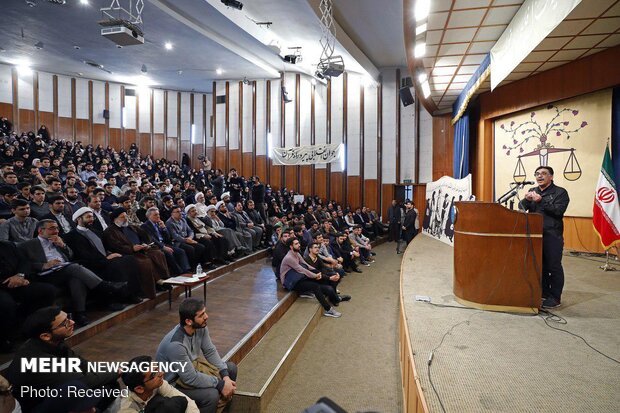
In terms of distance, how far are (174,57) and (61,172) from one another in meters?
5.44

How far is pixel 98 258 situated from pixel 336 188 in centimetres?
917

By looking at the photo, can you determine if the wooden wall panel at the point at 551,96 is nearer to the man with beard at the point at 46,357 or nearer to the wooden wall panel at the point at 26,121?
the man with beard at the point at 46,357

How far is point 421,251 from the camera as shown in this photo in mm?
5961

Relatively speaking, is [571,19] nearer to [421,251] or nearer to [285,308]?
[421,251]

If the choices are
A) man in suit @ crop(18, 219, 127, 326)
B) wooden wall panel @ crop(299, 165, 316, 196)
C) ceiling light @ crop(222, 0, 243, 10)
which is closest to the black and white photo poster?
wooden wall panel @ crop(299, 165, 316, 196)

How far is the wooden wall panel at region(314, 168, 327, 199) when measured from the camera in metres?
12.2

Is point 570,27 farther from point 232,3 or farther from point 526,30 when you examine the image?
point 232,3

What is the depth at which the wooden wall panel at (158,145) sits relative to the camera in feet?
48.0

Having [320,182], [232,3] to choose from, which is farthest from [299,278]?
[320,182]

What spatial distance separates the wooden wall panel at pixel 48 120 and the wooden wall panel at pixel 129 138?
7.44ft

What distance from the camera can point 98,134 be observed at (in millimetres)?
13539

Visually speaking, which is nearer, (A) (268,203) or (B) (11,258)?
(B) (11,258)

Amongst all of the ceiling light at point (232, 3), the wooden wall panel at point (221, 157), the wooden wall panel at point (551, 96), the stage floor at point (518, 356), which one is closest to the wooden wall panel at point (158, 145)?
the wooden wall panel at point (221, 157)

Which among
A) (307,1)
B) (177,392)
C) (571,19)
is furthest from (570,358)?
(307,1)
